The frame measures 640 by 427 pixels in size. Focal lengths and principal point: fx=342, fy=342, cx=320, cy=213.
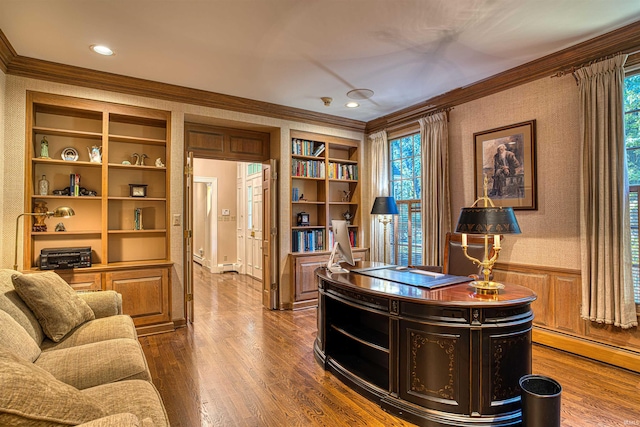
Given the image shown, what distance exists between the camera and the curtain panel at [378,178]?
5.26 m

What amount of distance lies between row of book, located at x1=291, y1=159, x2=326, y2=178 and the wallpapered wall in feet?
7.70

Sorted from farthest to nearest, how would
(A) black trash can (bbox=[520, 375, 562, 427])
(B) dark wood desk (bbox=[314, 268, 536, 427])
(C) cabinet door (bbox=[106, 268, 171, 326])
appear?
(C) cabinet door (bbox=[106, 268, 171, 326]) < (B) dark wood desk (bbox=[314, 268, 536, 427]) < (A) black trash can (bbox=[520, 375, 562, 427])

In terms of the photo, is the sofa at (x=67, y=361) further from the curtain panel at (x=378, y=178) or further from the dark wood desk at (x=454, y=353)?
the curtain panel at (x=378, y=178)

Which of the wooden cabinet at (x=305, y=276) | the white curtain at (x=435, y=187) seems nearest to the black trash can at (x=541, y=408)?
the white curtain at (x=435, y=187)

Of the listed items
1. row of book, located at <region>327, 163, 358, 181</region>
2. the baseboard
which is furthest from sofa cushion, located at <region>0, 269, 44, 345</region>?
the baseboard

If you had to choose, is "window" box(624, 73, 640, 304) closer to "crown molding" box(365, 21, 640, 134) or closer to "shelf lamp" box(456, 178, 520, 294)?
"crown molding" box(365, 21, 640, 134)

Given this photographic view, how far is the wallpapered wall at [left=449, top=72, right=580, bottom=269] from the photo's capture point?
321 cm

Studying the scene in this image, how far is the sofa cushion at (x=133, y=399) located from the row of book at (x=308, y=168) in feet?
12.0

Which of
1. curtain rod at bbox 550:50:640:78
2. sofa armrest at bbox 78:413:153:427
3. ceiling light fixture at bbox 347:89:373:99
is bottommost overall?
sofa armrest at bbox 78:413:153:427

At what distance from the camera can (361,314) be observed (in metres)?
2.95

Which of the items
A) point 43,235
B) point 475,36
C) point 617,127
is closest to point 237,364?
point 43,235

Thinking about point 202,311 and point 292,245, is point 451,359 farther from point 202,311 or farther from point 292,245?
point 202,311

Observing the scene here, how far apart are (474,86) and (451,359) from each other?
3183mm

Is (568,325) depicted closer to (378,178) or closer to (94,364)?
(378,178)
